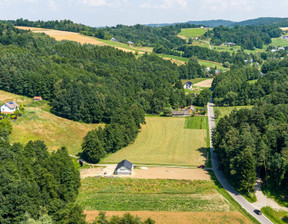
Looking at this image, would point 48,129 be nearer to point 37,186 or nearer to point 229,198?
point 37,186

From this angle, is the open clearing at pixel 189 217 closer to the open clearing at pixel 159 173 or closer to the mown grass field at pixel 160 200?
the mown grass field at pixel 160 200

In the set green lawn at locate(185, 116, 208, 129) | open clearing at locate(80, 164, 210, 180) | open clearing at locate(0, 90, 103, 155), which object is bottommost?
open clearing at locate(80, 164, 210, 180)

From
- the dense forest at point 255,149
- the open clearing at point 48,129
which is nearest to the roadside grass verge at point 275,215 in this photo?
the dense forest at point 255,149

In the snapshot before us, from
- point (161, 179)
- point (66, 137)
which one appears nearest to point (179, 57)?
point (66, 137)

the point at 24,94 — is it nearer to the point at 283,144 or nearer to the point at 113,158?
the point at 113,158

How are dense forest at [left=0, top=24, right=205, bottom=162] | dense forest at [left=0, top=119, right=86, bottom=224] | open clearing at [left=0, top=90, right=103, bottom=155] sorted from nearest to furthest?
dense forest at [left=0, top=119, right=86, bottom=224], open clearing at [left=0, top=90, right=103, bottom=155], dense forest at [left=0, top=24, right=205, bottom=162]

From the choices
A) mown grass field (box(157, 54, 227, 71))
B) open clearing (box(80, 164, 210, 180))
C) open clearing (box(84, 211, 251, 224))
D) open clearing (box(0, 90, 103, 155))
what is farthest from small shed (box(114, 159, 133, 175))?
mown grass field (box(157, 54, 227, 71))

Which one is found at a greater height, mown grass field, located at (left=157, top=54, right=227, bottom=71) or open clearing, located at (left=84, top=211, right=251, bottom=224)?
mown grass field, located at (left=157, top=54, right=227, bottom=71)

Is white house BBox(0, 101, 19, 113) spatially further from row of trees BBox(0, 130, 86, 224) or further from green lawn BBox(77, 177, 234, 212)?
green lawn BBox(77, 177, 234, 212)
